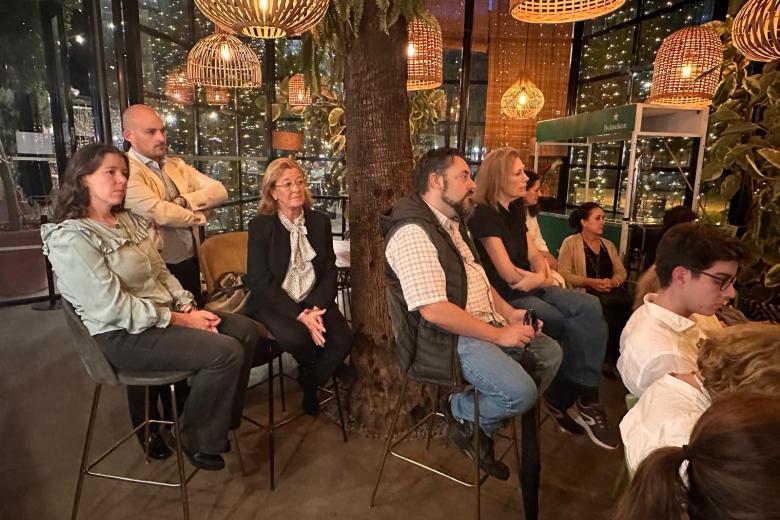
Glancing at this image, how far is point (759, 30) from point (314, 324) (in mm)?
3057

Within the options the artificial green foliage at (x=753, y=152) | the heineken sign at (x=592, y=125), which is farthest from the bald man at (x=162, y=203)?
the artificial green foliage at (x=753, y=152)

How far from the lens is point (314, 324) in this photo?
7.55 ft

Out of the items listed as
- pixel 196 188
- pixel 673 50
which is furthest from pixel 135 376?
pixel 673 50

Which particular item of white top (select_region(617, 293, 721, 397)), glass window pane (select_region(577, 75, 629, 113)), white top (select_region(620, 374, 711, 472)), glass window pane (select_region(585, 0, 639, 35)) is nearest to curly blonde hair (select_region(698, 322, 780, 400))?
white top (select_region(620, 374, 711, 472))

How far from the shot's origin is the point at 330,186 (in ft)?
22.8

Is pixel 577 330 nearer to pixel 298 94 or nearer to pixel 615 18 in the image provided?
pixel 298 94

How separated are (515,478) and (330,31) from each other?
7.18ft

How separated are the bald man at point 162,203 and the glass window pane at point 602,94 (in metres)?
5.38

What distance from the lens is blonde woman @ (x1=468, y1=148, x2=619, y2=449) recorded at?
2359mm

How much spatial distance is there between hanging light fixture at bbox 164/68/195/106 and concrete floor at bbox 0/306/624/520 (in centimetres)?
292

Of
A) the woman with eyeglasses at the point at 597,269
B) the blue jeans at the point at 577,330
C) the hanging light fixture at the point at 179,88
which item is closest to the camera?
the blue jeans at the point at 577,330

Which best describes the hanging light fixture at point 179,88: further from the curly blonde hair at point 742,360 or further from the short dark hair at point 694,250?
the curly blonde hair at point 742,360

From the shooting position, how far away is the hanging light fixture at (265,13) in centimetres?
174

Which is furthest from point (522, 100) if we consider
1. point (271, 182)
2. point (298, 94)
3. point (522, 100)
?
point (271, 182)
